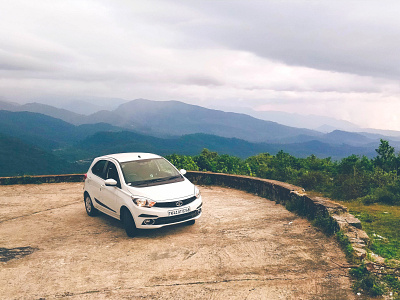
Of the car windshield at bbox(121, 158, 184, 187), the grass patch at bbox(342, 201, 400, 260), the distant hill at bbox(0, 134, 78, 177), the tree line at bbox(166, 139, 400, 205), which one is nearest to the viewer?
the grass patch at bbox(342, 201, 400, 260)

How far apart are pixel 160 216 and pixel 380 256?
3.89 metres

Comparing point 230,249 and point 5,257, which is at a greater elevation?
point 230,249

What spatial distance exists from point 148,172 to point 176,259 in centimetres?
263

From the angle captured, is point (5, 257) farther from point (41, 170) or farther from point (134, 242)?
point (41, 170)

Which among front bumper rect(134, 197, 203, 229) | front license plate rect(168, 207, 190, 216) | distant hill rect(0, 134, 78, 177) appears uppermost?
front license plate rect(168, 207, 190, 216)

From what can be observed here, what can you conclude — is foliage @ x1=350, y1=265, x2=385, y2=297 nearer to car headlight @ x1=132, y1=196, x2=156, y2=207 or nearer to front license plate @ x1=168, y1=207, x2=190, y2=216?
front license plate @ x1=168, y1=207, x2=190, y2=216

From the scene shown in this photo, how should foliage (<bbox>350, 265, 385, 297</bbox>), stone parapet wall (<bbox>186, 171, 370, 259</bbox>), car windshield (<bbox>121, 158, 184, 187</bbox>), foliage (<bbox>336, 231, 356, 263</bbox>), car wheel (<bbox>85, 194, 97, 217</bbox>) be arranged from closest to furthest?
foliage (<bbox>350, 265, 385, 297</bbox>) → foliage (<bbox>336, 231, 356, 263</bbox>) → stone parapet wall (<bbox>186, 171, 370, 259</bbox>) → car windshield (<bbox>121, 158, 184, 187</bbox>) → car wheel (<bbox>85, 194, 97, 217</bbox>)

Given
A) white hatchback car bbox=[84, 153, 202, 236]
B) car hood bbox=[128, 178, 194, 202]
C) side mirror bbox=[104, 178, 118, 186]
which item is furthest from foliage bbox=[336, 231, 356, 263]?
side mirror bbox=[104, 178, 118, 186]

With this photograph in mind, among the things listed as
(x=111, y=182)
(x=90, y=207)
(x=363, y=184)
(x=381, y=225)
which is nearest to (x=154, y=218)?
(x=111, y=182)

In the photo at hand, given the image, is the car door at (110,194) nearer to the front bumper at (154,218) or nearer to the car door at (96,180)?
the car door at (96,180)

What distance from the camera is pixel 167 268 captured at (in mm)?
5164

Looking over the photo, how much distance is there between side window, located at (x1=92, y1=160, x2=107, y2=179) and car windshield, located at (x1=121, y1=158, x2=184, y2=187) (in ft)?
2.45

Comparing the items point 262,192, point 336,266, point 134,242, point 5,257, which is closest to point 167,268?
point 134,242

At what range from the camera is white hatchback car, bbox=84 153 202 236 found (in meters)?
6.55
